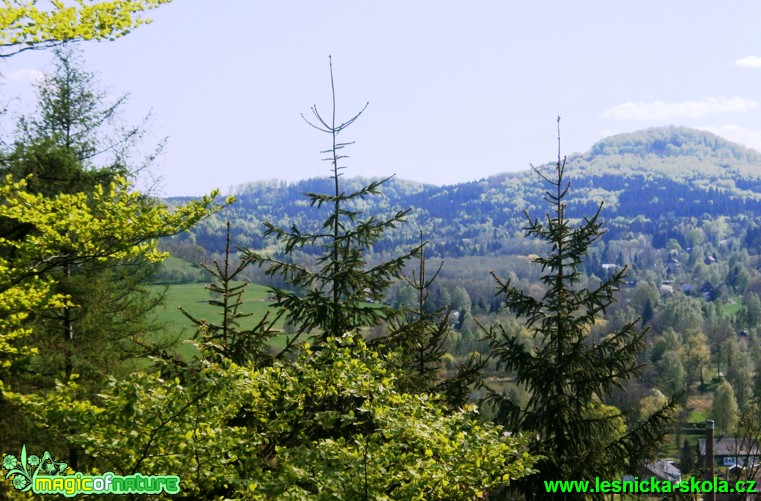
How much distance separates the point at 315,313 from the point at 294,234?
156 centimetres

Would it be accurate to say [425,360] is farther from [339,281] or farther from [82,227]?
[82,227]

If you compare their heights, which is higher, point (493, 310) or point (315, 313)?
point (315, 313)

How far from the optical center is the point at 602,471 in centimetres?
1108

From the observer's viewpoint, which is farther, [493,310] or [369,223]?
[493,310]

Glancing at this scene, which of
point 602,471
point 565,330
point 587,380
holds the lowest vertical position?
point 602,471

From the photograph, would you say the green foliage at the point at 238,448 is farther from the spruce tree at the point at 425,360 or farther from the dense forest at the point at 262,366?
the spruce tree at the point at 425,360

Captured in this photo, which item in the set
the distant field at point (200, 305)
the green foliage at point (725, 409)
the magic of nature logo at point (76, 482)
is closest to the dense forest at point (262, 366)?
the magic of nature logo at point (76, 482)

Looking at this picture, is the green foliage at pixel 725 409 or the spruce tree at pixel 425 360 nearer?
the spruce tree at pixel 425 360

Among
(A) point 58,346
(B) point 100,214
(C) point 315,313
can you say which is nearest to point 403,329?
(C) point 315,313

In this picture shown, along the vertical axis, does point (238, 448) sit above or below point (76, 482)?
above

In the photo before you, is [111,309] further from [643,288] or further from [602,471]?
[643,288]

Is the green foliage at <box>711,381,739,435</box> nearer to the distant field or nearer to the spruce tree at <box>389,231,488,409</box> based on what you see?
the distant field

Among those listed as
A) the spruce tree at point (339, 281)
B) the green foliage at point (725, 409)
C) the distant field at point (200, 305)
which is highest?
the spruce tree at point (339, 281)

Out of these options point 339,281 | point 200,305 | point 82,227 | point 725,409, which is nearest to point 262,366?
point 339,281
